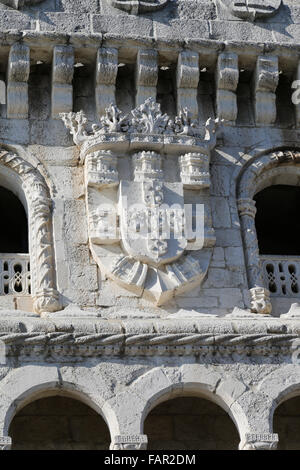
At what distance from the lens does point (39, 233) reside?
55.1 ft

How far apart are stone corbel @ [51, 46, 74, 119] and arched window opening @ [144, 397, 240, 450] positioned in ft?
12.7

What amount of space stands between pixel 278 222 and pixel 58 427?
5174 millimetres

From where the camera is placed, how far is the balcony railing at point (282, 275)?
676 inches

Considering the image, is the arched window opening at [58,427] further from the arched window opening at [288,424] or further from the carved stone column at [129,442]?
the arched window opening at [288,424]

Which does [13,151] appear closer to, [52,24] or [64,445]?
[52,24]

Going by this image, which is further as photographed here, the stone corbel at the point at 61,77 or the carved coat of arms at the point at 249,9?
the carved coat of arms at the point at 249,9

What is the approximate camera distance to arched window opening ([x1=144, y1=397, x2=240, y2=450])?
1725 centimetres

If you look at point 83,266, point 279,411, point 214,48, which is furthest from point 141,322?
point 214,48

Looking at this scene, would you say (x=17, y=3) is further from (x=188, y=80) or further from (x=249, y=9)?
(x=249, y=9)

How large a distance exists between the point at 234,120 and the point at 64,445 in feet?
15.2

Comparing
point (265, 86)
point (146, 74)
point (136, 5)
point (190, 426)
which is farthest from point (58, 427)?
point (136, 5)

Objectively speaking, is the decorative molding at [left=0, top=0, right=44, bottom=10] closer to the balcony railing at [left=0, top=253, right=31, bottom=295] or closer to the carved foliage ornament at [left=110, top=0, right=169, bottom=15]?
the carved foliage ornament at [left=110, top=0, right=169, bottom=15]

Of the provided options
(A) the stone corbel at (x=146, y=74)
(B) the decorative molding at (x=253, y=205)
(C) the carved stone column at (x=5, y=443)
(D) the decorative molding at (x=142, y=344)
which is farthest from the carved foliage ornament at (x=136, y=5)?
(C) the carved stone column at (x=5, y=443)

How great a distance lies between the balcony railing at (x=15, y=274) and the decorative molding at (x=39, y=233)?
136 mm
